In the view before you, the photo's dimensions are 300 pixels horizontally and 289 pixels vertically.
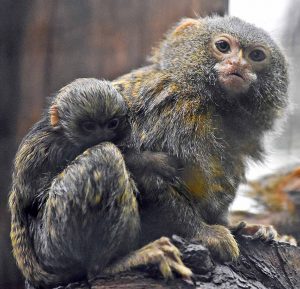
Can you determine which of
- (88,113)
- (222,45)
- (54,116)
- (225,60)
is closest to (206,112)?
(225,60)

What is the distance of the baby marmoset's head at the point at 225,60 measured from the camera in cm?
333

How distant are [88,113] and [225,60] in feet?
2.81

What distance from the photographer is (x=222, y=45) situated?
3.46 metres

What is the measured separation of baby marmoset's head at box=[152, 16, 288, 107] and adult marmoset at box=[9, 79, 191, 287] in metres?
0.54

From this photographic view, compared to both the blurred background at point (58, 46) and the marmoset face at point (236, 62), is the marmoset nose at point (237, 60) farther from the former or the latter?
the blurred background at point (58, 46)

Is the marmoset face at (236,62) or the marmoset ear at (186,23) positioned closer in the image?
the marmoset face at (236,62)

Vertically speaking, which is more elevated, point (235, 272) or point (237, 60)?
point (237, 60)

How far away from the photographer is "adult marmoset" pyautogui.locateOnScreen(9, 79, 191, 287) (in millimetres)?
2891

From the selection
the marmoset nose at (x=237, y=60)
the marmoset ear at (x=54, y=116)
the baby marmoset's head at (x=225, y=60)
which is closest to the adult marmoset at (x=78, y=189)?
the marmoset ear at (x=54, y=116)

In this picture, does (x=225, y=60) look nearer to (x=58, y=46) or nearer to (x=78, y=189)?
(x=58, y=46)

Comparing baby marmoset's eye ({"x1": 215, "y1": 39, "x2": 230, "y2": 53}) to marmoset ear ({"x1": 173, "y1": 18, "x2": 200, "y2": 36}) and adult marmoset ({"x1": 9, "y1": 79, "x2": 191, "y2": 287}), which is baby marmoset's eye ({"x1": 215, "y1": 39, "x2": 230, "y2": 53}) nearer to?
marmoset ear ({"x1": 173, "y1": 18, "x2": 200, "y2": 36})

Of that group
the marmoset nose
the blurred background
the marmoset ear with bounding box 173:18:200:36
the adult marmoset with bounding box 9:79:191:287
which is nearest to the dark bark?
the adult marmoset with bounding box 9:79:191:287

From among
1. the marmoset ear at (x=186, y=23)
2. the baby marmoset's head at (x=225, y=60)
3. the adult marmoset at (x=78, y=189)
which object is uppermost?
the marmoset ear at (x=186, y=23)

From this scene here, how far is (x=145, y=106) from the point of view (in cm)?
337
